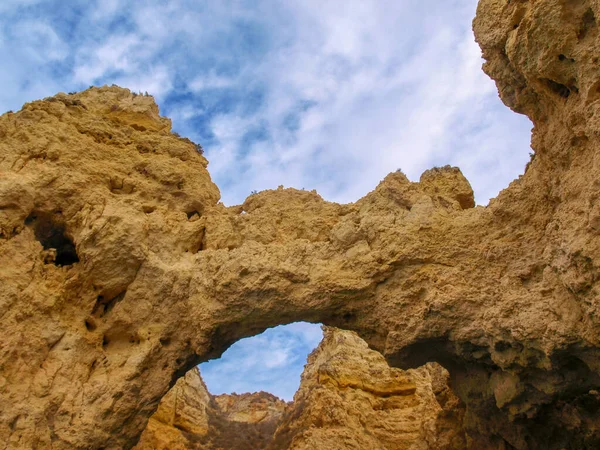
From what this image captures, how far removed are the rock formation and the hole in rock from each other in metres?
5.57

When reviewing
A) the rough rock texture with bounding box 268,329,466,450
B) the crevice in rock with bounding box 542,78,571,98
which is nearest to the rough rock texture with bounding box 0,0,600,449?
the crevice in rock with bounding box 542,78,571,98

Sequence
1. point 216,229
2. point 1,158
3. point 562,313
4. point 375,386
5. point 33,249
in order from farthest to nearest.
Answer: point 375,386 → point 216,229 → point 1,158 → point 33,249 → point 562,313

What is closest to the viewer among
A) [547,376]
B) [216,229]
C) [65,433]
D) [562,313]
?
[562,313]

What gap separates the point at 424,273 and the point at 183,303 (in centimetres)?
418

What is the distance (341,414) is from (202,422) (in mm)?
5726

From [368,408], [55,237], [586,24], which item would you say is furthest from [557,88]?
[368,408]

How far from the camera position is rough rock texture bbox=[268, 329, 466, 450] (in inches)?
410

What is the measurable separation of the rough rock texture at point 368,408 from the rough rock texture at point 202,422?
263cm

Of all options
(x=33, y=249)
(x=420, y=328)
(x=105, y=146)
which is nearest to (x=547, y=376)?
(x=420, y=328)

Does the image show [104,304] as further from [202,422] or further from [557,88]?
[202,422]

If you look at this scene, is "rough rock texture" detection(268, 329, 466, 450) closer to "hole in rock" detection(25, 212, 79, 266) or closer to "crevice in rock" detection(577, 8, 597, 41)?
"hole in rock" detection(25, 212, 79, 266)

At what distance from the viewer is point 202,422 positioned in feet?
51.2

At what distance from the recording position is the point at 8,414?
6.54m

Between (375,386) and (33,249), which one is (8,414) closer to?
(33,249)
